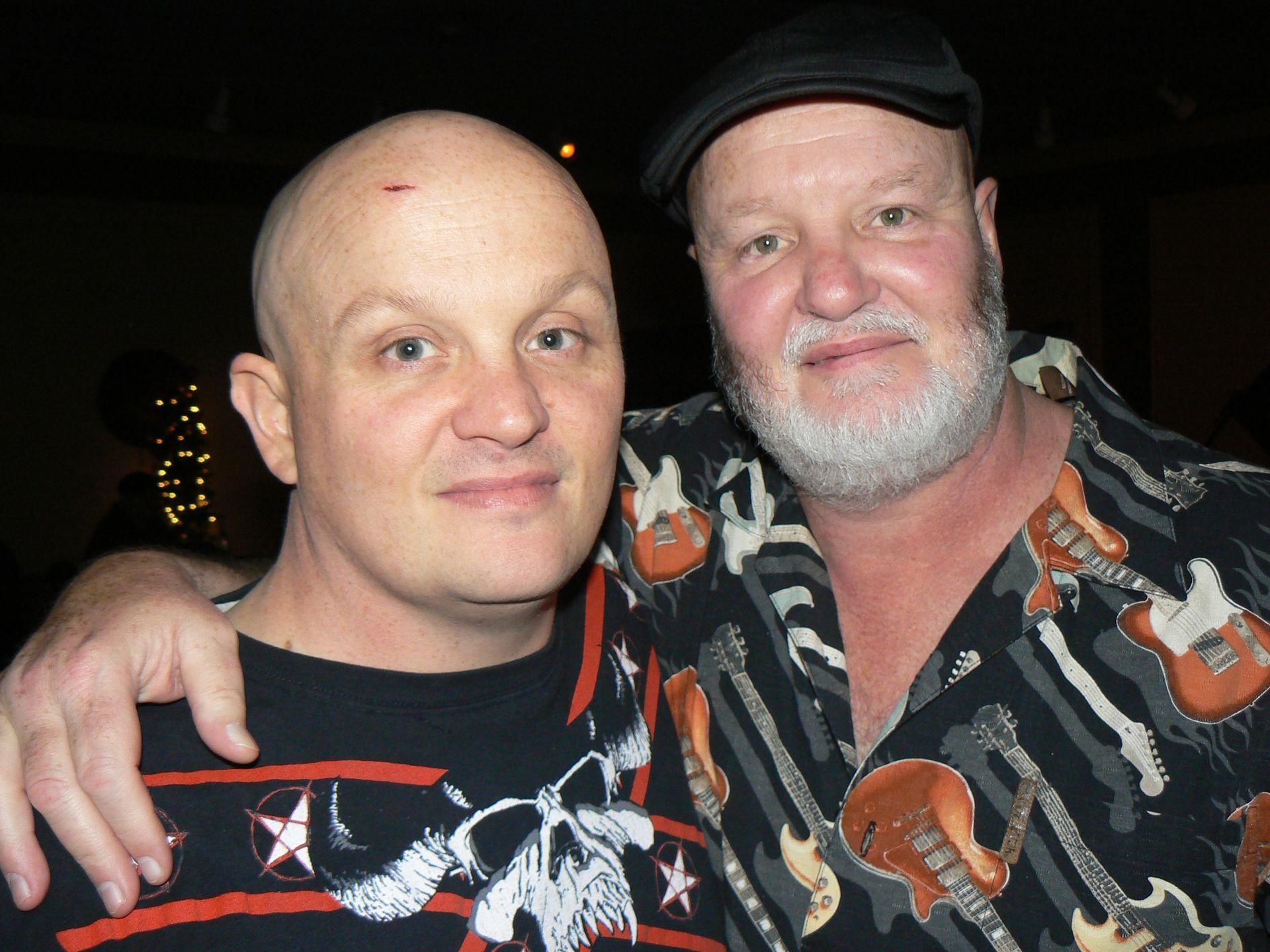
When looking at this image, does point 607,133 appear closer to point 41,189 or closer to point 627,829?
point 41,189

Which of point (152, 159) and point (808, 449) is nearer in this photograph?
point (808, 449)

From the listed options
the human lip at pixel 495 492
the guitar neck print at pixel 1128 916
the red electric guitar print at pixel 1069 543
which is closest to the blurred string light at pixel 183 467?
the human lip at pixel 495 492

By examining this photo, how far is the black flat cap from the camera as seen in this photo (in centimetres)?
164

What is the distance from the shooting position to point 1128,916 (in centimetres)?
141

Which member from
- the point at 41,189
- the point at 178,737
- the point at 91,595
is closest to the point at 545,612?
the point at 178,737

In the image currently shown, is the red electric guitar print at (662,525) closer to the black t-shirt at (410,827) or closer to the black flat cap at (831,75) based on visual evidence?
the black t-shirt at (410,827)

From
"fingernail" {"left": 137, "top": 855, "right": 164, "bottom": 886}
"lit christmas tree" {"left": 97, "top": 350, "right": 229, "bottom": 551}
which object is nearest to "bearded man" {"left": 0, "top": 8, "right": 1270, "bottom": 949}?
"fingernail" {"left": 137, "top": 855, "right": 164, "bottom": 886}

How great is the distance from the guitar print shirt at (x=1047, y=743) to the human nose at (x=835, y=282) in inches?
18.0

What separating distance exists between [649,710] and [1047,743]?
0.62 m

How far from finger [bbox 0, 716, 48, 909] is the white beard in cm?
126

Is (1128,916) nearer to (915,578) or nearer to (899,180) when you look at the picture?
(915,578)

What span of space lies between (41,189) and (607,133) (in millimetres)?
4088

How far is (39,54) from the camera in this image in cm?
540

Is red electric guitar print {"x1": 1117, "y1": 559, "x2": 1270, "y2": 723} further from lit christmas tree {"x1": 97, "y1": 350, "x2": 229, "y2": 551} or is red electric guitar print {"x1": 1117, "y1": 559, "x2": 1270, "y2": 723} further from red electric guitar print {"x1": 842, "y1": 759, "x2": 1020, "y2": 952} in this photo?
lit christmas tree {"x1": 97, "y1": 350, "x2": 229, "y2": 551}
